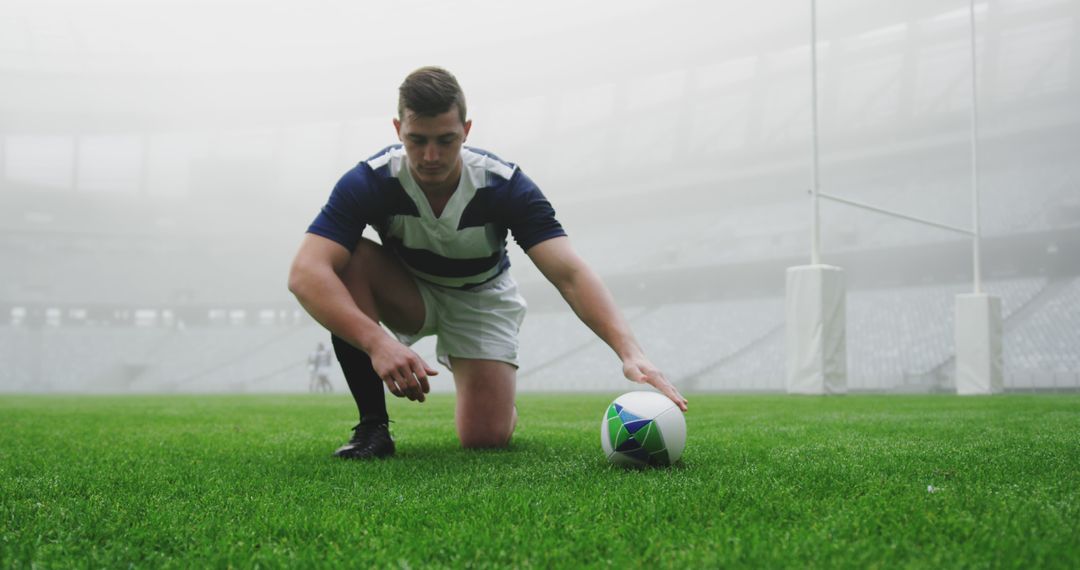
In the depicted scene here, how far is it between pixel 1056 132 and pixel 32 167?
40.1m

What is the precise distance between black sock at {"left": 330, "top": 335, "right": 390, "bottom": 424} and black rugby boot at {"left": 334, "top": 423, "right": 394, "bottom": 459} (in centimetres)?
3

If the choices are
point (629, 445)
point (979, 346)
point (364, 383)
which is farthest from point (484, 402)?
point (979, 346)

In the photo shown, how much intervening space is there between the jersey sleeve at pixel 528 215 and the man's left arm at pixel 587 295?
31 millimetres

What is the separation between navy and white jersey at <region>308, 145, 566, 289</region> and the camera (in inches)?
114

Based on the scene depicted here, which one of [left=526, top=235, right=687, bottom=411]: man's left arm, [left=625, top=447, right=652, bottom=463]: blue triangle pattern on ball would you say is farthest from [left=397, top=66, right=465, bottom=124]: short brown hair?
[left=625, top=447, right=652, bottom=463]: blue triangle pattern on ball

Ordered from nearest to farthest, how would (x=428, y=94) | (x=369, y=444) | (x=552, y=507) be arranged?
(x=552, y=507)
(x=428, y=94)
(x=369, y=444)

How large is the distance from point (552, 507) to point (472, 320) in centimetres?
183

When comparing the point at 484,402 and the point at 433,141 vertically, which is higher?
the point at 433,141

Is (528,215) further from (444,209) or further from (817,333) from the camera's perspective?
(817,333)

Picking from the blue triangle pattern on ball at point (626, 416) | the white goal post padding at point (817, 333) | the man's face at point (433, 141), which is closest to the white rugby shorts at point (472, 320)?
the man's face at point (433, 141)

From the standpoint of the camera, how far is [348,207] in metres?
2.88

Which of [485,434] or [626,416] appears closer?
[626,416]

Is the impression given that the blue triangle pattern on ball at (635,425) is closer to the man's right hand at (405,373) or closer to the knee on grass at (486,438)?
the man's right hand at (405,373)

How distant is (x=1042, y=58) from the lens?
23.2 metres
